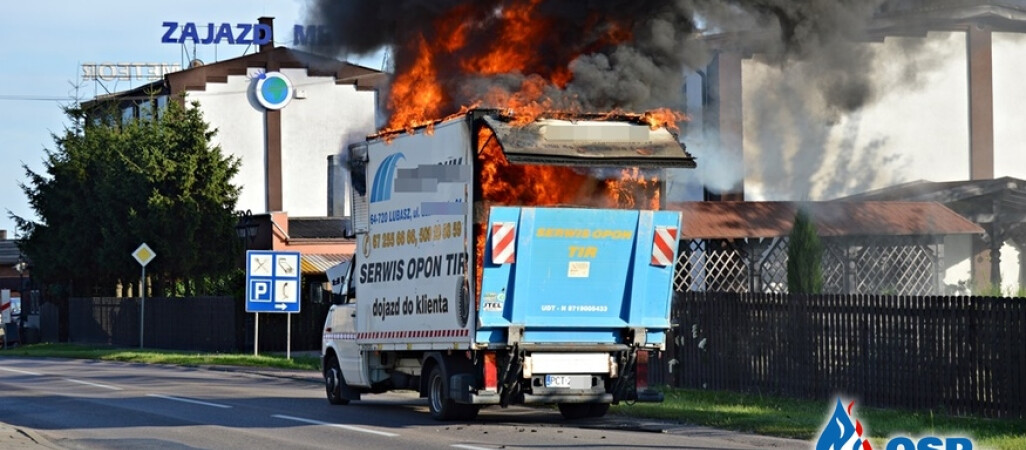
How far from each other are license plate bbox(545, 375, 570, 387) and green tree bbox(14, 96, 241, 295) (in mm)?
37954

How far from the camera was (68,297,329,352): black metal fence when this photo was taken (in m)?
45.6

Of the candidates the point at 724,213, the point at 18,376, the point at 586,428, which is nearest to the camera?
the point at 586,428

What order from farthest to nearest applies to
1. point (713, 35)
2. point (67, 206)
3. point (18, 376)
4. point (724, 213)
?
point (67, 206) → point (18, 376) → point (724, 213) → point (713, 35)

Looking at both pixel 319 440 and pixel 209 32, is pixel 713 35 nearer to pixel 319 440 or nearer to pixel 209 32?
pixel 319 440

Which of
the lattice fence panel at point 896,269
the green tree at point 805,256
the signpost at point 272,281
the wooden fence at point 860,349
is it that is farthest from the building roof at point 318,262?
the wooden fence at point 860,349

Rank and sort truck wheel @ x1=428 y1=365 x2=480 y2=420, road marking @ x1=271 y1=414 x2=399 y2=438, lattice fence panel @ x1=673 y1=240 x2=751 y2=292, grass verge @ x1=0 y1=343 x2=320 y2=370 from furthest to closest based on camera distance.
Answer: grass verge @ x1=0 y1=343 x2=320 y2=370 < lattice fence panel @ x1=673 y1=240 x2=751 y2=292 < truck wheel @ x1=428 y1=365 x2=480 y2=420 < road marking @ x1=271 y1=414 x2=399 y2=438

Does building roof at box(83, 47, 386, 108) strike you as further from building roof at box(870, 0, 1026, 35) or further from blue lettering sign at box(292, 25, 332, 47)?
blue lettering sign at box(292, 25, 332, 47)

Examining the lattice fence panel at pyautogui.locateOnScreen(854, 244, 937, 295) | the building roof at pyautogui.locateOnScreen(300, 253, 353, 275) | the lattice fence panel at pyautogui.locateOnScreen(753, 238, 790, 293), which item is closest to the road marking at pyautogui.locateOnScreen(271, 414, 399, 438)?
the lattice fence panel at pyautogui.locateOnScreen(753, 238, 790, 293)

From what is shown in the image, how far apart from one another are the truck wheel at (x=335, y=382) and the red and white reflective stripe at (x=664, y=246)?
5770mm

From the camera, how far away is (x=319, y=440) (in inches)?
667

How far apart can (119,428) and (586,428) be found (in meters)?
5.65

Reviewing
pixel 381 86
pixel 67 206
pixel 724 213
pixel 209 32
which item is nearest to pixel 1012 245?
pixel 724 213

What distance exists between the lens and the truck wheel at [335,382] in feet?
72.9

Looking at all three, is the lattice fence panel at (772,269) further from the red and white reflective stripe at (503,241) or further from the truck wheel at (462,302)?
the red and white reflective stripe at (503,241)
